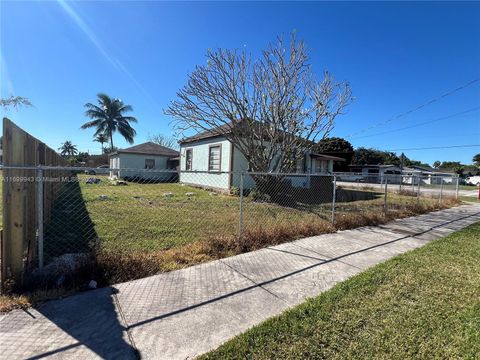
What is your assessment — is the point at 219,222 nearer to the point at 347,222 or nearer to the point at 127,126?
the point at 347,222

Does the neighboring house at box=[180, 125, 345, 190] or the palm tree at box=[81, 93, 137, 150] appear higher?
the palm tree at box=[81, 93, 137, 150]

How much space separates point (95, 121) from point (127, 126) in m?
4.02

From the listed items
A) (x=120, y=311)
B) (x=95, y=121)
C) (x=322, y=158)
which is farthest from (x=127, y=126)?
(x=120, y=311)

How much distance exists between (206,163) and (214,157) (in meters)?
0.97

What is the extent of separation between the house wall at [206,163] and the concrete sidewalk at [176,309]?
10.1 metres

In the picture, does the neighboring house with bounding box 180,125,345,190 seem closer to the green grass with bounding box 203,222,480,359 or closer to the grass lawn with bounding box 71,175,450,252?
the grass lawn with bounding box 71,175,450,252

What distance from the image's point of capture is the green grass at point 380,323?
2.40 m

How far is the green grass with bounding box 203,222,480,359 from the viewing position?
2.40m

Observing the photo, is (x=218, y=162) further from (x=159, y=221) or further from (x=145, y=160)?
(x=145, y=160)

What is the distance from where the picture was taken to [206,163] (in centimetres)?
1748

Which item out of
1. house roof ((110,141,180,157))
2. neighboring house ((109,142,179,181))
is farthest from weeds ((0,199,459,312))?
house roof ((110,141,180,157))

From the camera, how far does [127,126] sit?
38.4 metres

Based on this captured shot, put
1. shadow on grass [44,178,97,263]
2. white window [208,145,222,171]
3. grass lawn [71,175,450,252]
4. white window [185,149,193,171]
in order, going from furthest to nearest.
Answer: white window [185,149,193,171] < white window [208,145,222,171] < grass lawn [71,175,450,252] < shadow on grass [44,178,97,263]

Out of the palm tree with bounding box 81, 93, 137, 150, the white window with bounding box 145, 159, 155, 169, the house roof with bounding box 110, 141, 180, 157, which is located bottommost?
the white window with bounding box 145, 159, 155, 169
